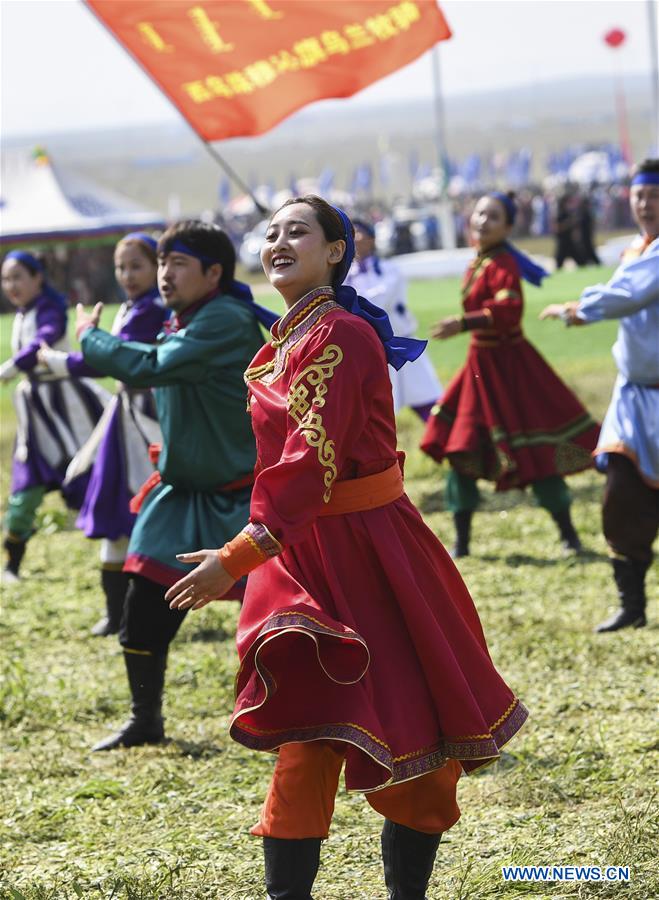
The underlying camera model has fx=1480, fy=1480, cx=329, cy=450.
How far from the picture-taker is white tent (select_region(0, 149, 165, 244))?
30531 millimetres

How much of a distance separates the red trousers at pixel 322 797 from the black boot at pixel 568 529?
445 cm

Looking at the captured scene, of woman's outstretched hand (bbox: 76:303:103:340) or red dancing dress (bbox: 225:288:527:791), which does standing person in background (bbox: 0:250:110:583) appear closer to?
woman's outstretched hand (bbox: 76:303:103:340)

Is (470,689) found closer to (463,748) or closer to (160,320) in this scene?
(463,748)

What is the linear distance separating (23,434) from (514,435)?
267 cm

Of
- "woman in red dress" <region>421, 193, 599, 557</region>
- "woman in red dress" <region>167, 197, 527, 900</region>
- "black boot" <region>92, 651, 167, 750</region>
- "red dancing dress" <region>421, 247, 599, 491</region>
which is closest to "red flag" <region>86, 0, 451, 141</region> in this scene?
"woman in red dress" <region>421, 193, 599, 557</region>

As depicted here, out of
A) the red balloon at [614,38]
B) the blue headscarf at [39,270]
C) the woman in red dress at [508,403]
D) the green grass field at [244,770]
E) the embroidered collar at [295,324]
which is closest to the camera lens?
the embroidered collar at [295,324]

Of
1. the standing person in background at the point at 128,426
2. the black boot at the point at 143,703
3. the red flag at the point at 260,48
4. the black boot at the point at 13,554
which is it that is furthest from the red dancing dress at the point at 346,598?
the black boot at the point at 13,554

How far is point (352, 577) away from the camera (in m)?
3.29

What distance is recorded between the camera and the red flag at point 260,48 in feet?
23.3

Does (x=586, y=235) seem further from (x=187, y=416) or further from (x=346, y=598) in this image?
(x=346, y=598)

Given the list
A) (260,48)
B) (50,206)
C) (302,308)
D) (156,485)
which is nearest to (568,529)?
(260,48)

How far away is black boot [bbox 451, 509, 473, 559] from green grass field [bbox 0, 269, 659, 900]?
0.17m

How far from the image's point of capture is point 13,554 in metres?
8.05

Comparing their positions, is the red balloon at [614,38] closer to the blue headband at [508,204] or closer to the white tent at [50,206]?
the white tent at [50,206]
